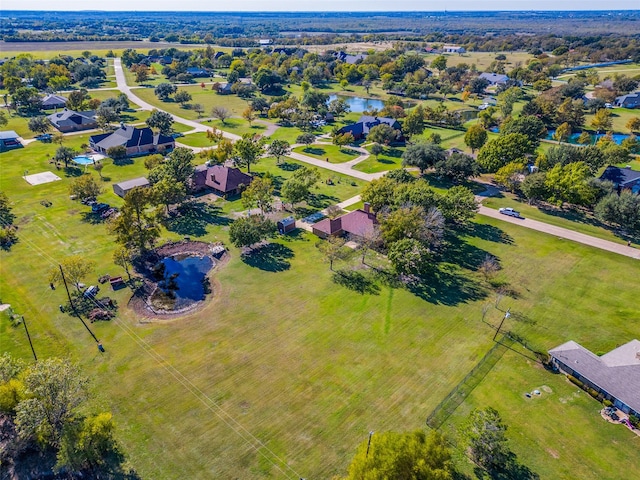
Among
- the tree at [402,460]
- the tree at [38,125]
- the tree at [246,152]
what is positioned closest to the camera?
the tree at [402,460]

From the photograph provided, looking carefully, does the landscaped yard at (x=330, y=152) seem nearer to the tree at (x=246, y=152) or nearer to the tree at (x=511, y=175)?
the tree at (x=246, y=152)

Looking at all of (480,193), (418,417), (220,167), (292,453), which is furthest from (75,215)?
(480,193)

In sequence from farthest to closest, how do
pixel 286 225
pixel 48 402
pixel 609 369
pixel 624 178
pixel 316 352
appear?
pixel 624 178
pixel 286 225
pixel 316 352
pixel 609 369
pixel 48 402

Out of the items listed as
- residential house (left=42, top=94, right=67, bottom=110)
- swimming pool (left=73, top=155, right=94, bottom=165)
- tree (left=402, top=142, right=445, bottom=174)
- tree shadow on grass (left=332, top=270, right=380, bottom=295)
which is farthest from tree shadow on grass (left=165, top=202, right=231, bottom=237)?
residential house (left=42, top=94, right=67, bottom=110)

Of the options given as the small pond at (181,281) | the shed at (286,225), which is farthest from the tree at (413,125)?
the small pond at (181,281)

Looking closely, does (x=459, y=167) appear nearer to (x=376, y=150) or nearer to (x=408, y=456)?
(x=376, y=150)

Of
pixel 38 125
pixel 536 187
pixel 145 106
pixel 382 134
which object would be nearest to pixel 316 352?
pixel 536 187

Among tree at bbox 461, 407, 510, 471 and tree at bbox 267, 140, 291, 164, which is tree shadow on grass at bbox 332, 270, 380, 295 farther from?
tree at bbox 267, 140, 291, 164
